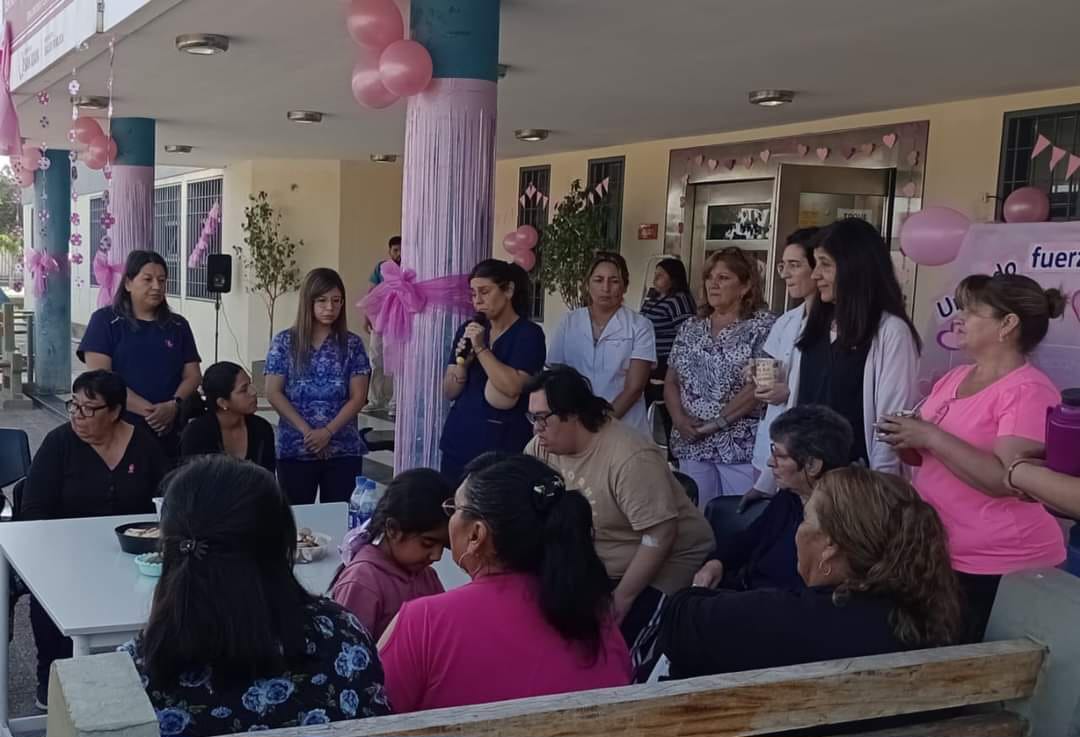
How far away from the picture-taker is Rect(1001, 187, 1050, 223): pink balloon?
559cm

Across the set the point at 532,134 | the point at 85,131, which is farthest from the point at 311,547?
the point at 532,134

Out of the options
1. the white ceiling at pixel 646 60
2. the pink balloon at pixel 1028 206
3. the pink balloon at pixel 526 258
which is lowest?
the pink balloon at pixel 526 258

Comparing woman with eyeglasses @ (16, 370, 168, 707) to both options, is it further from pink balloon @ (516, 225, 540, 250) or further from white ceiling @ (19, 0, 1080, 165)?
pink balloon @ (516, 225, 540, 250)

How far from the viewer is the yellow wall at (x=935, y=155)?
6.15 meters

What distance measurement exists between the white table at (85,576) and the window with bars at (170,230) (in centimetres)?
A: 1265

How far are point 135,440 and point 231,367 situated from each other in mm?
443

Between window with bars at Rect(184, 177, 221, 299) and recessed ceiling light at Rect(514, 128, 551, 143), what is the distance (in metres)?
6.42

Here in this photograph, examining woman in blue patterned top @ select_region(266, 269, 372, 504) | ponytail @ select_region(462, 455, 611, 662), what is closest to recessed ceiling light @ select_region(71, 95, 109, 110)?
woman in blue patterned top @ select_region(266, 269, 372, 504)

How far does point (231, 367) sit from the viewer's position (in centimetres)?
391

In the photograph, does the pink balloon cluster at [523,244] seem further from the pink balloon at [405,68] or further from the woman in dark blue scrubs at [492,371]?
the pink balloon at [405,68]

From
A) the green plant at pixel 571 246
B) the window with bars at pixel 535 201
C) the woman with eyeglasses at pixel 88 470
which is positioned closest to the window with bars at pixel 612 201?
the green plant at pixel 571 246

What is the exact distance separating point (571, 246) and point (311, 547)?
667 centimetres

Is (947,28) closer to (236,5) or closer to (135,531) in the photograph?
(236,5)

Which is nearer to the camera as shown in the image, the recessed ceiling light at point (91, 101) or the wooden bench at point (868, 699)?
the wooden bench at point (868, 699)
